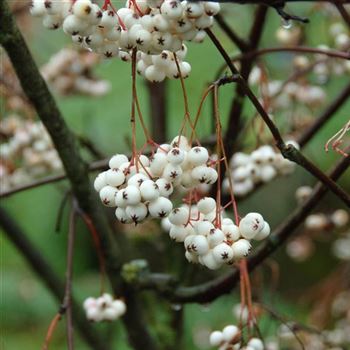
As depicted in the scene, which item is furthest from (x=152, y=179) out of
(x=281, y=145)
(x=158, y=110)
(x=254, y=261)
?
(x=158, y=110)

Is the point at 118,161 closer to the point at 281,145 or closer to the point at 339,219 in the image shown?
the point at 281,145

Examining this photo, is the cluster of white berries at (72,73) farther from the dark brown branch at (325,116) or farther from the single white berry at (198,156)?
the single white berry at (198,156)

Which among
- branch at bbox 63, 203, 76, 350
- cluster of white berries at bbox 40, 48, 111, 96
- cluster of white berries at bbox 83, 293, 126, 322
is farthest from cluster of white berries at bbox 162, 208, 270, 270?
cluster of white berries at bbox 40, 48, 111, 96

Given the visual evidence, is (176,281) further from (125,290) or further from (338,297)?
(338,297)

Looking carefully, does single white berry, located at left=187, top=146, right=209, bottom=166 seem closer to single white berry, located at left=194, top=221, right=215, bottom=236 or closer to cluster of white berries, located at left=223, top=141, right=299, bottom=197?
single white berry, located at left=194, top=221, right=215, bottom=236

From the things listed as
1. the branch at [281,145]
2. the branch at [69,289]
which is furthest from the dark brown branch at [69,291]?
the branch at [281,145]

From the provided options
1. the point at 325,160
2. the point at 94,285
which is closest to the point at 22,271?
the point at 94,285
